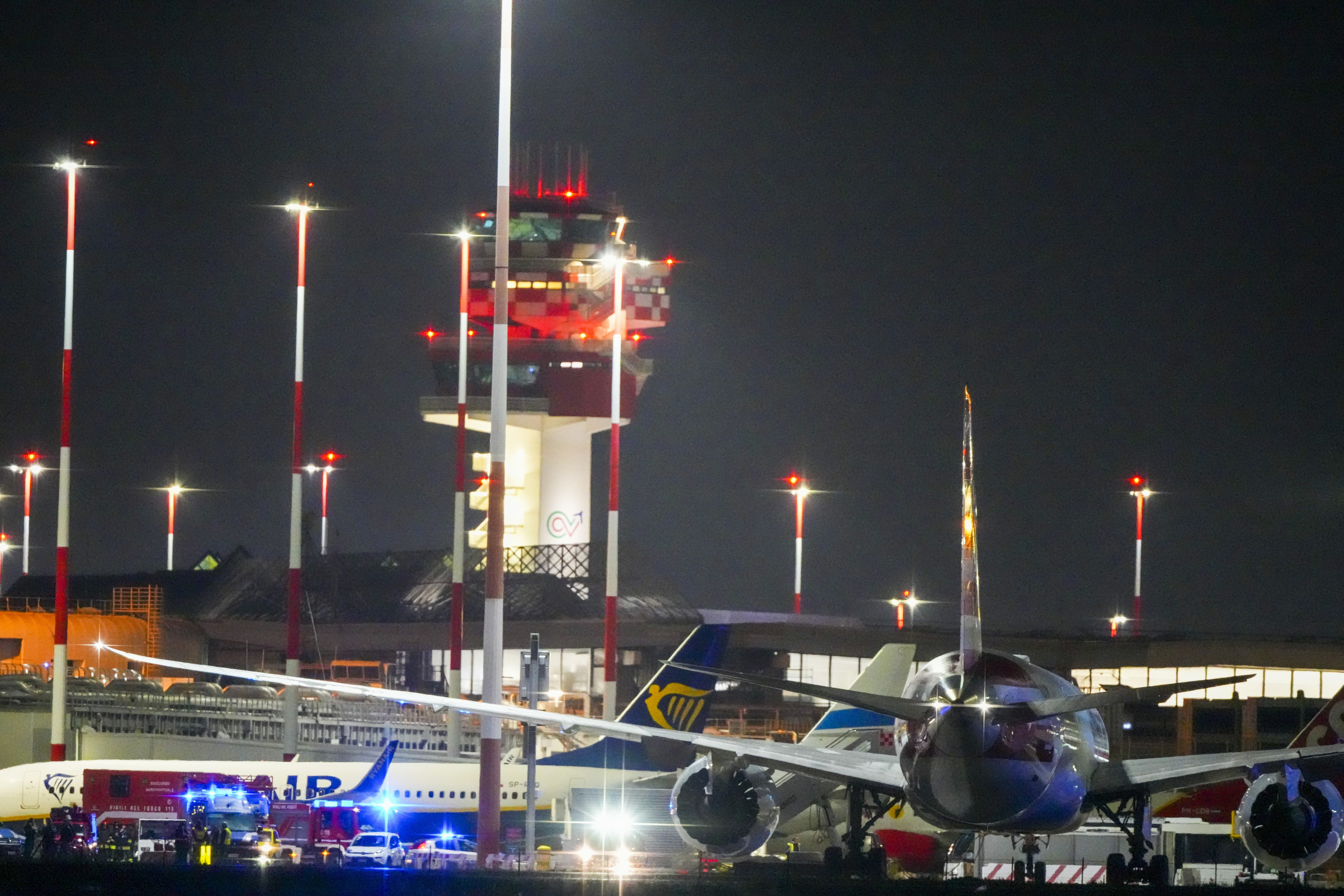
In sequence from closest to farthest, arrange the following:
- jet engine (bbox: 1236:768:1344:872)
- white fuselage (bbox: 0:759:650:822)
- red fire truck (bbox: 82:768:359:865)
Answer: jet engine (bbox: 1236:768:1344:872) < red fire truck (bbox: 82:768:359:865) < white fuselage (bbox: 0:759:650:822)

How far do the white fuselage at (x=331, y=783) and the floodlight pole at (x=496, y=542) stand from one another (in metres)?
13.3

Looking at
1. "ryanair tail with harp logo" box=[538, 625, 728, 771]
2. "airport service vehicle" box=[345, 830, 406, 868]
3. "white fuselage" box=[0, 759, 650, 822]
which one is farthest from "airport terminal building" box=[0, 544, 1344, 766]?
"airport service vehicle" box=[345, 830, 406, 868]

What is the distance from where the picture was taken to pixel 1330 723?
38.6 metres

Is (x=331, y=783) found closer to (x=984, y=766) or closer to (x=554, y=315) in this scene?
(x=984, y=766)

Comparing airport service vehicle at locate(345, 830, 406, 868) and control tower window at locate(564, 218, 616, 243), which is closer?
airport service vehicle at locate(345, 830, 406, 868)

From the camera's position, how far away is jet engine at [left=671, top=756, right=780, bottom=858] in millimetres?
27547

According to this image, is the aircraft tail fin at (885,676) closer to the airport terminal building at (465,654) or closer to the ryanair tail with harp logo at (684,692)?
the ryanair tail with harp logo at (684,692)

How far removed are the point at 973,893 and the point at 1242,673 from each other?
71658mm

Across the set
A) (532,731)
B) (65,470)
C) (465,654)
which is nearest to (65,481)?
(65,470)

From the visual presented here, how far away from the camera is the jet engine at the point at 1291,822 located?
2612 centimetres

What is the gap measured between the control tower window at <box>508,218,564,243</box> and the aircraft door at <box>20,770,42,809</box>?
73.3 metres

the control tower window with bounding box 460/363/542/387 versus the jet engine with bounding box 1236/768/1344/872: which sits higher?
the control tower window with bounding box 460/363/542/387

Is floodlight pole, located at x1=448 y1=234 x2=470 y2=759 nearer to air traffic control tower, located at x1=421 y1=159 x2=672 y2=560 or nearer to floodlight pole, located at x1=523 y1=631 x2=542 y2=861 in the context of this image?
floodlight pole, located at x1=523 y1=631 x2=542 y2=861

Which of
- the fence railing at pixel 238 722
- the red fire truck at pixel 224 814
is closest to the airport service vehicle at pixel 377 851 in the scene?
the red fire truck at pixel 224 814
